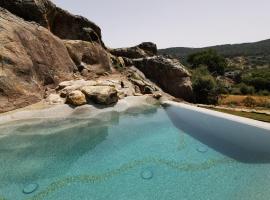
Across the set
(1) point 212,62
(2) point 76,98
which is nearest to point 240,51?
(1) point 212,62

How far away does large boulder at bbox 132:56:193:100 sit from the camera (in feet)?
65.2

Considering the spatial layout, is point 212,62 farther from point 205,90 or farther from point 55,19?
point 55,19

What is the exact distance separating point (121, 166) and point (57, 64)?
10660mm

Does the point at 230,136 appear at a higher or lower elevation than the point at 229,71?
higher

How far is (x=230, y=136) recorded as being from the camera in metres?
7.64

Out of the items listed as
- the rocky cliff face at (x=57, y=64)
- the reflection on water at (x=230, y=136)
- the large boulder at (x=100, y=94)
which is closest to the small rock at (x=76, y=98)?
the rocky cliff face at (x=57, y=64)

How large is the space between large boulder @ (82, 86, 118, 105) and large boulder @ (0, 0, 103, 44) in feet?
25.6

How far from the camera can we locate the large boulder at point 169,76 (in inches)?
782

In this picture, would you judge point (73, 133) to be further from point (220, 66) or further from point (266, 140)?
point (220, 66)

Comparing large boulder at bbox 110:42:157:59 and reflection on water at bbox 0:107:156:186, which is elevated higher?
large boulder at bbox 110:42:157:59

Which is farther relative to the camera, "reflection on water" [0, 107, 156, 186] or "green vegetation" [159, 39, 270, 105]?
"green vegetation" [159, 39, 270, 105]

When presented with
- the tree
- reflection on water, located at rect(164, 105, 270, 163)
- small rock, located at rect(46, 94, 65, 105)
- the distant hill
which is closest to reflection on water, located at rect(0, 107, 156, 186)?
small rock, located at rect(46, 94, 65, 105)

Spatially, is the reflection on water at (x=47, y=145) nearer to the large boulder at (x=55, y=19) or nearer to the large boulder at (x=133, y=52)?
the large boulder at (x=55, y=19)

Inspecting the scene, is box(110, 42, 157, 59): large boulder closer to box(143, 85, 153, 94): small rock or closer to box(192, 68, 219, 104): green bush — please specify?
box(192, 68, 219, 104): green bush
